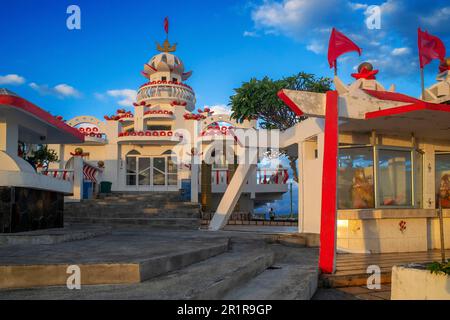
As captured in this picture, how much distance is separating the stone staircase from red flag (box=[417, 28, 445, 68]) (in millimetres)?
9191

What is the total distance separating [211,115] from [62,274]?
877 inches

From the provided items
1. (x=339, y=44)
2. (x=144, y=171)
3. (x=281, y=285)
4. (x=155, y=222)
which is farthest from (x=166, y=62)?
(x=281, y=285)

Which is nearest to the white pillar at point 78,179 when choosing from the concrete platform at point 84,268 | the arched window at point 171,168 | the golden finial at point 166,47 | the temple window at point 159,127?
the arched window at point 171,168

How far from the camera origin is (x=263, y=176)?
25938mm

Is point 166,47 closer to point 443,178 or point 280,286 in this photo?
point 443,178

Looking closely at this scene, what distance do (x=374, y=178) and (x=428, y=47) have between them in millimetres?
3385

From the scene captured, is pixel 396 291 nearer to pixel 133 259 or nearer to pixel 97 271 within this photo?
pixel 133 259

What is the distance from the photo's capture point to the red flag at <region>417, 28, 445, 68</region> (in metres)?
9.75

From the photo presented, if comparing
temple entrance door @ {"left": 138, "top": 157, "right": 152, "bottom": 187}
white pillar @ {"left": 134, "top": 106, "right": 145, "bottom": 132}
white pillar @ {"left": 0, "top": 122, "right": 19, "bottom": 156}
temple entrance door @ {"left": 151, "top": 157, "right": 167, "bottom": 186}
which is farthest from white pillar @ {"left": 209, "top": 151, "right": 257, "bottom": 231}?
white pillar @ {"left": 134, "top": 106, "right": 145, "bottom": 132}

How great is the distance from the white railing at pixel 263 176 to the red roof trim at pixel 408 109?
1576 centimetres

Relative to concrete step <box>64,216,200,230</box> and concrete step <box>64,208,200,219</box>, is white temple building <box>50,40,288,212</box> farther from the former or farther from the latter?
concrete step <box>64,216,200,230</box>

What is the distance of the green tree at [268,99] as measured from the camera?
85.7 ft
